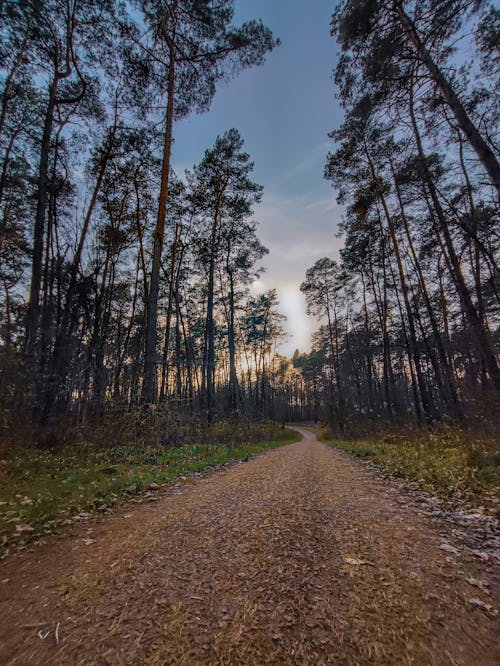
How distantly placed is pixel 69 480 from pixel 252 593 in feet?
11.7

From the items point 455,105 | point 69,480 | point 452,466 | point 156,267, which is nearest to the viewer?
point 69,480

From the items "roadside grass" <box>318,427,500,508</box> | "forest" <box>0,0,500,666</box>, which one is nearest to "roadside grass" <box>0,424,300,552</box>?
"forest" <box>0,0,500,666</box>

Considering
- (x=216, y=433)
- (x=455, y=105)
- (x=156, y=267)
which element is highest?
(x=455, y=105)

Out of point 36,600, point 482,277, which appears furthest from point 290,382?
point 36,600

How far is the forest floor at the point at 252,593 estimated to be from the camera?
44.6 inches

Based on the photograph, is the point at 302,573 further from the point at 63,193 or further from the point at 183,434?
the point at 63,193

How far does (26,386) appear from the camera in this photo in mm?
5902

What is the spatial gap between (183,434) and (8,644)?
755 cm

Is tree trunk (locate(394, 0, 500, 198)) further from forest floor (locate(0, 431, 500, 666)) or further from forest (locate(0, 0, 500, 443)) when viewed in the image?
forest floor (locate(0, 431, 500, 666))

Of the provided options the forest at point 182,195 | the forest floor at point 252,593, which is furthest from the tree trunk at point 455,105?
the forest floor at point 252,593

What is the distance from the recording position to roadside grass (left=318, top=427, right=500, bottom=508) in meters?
3.47

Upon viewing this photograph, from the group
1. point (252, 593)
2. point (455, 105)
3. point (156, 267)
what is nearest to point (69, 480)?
point (252, 593)

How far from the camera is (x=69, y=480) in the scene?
12.2ft

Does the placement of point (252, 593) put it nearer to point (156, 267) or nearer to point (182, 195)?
point (156, 267)
